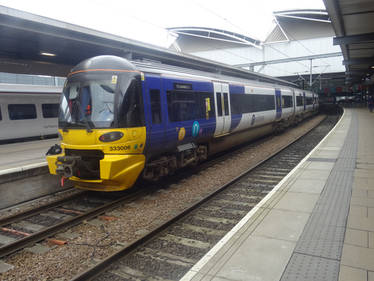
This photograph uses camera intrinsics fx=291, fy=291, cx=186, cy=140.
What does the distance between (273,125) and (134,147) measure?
1317cm

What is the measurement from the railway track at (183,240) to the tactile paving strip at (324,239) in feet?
4.50

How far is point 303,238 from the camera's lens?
427 cm

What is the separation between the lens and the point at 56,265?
4.15 metres

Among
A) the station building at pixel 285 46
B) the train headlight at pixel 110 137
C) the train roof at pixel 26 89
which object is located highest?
the station building at pixel 285 46

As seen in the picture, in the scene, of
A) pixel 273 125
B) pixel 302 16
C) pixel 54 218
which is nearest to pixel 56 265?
pixel 54 218

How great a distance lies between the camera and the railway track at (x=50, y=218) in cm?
491

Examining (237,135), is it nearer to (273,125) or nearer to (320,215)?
(273,125)

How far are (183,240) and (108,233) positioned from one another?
1347 millimetres

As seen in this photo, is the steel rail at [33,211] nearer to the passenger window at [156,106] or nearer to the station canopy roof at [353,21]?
the passenger window at [156,106]

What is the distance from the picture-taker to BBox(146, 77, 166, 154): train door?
6.74 meters

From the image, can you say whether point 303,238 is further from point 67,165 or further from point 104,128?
point 67,165

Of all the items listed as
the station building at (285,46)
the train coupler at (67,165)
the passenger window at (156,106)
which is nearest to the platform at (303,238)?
the passenger window at (156,106)

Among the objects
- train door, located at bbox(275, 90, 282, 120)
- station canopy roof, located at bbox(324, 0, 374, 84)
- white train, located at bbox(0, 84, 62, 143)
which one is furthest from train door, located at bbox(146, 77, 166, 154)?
train door, located at bbox(275, 90, 282, 120)

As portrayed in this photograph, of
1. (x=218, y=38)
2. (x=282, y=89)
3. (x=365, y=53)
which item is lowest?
(x=282, y=89)
